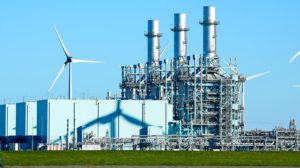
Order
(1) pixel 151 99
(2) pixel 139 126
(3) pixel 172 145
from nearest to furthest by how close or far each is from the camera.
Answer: (3) pixel 172 145 < (2) pixel 139 126 < (1) pixel 151 99

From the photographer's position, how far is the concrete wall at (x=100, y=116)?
104 m

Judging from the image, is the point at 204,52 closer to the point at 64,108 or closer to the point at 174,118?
the point at 174,118

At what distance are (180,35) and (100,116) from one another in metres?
13.1

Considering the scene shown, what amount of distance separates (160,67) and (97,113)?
12.9 m

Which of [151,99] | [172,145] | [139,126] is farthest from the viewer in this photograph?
[151,99]

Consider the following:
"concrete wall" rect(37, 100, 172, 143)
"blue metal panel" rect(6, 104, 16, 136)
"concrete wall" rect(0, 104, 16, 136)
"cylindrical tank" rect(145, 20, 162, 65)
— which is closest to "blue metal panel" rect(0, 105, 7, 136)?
"concrete wall" rect(0, 104, 16, 136)

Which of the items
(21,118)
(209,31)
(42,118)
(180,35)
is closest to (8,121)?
(21,118)

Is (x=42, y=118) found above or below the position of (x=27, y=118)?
below

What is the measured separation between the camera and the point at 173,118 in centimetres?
10875

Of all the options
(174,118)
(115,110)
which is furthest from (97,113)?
(174,118)

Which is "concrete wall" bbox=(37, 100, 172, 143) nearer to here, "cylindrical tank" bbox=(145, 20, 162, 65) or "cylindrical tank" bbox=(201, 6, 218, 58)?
"cylindrical tank" bbox=(201, 6, 218, 58)

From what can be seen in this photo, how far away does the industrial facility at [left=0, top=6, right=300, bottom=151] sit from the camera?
101m

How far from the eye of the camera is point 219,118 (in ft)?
347

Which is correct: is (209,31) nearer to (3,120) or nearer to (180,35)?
(180,35)
